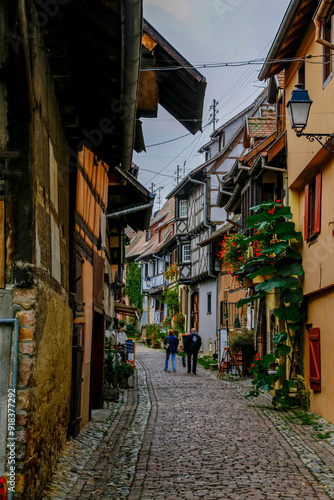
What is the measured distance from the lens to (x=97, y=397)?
13227 mm

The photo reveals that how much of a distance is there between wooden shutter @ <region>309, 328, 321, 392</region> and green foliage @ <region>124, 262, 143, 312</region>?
43903mm

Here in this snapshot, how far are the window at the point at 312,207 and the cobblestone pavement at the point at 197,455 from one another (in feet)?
11.9

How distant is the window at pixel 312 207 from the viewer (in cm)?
1322

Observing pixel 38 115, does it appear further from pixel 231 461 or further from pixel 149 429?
pixel 149 429

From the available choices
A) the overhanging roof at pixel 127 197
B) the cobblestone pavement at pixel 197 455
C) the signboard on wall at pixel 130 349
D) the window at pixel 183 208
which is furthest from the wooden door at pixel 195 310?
the cobblestone pavement at pixel 197 455

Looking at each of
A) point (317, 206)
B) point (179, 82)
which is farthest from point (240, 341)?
point (179, 82)

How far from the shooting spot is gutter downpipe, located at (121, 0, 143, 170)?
530cm

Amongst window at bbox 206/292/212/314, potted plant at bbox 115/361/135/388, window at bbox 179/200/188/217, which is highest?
window at bbox 179/200/188/217

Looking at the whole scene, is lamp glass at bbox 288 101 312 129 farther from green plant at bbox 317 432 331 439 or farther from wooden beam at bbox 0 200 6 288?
wooden beam at bbox 0 200 6 288

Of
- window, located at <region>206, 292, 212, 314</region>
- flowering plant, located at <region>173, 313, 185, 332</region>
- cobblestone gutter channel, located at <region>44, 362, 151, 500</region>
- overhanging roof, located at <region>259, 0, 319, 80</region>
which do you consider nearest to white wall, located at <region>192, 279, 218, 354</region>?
window, located at <region>206, 292, 212, 314</region>

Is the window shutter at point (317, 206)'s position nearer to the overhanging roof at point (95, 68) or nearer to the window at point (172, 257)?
the overhanging roof at point (95, 68)

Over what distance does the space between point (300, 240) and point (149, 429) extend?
523 centimetres

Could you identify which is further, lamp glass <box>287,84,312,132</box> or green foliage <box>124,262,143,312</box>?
green foliage <box>124,262,143,312</box>

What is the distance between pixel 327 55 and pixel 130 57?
7.03 meters
